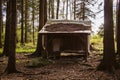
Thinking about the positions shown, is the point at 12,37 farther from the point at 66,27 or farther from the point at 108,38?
the point at 66,27

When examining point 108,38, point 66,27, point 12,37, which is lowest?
point 108,38

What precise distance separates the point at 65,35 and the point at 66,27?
130 centimetres

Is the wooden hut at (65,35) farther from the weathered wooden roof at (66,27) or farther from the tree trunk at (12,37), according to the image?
the tree trunk at (12,37)

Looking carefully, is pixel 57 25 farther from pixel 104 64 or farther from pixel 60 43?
pixel 104 64

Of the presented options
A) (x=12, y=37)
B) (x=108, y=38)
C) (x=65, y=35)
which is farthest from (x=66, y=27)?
(x=12, y=37)

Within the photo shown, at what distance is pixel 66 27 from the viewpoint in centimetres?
2348

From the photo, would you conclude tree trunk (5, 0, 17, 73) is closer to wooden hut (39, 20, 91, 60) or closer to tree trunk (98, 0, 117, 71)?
tree trunk (98, 0, 117, 71)

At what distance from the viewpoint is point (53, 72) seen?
16156mm

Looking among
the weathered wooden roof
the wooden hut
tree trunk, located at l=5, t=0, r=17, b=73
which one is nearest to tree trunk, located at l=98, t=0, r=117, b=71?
tree trunk, located at l=5, t=0, r=17, b=73

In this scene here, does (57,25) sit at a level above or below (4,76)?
above

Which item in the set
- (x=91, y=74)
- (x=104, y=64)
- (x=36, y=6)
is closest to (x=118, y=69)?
(x=104, y=64)

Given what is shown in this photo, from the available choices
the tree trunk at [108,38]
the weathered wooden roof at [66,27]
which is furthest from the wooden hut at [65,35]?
the tree trunk at [108,38]

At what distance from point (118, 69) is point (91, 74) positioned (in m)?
1.90

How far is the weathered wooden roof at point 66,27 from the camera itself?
22.5 metres
